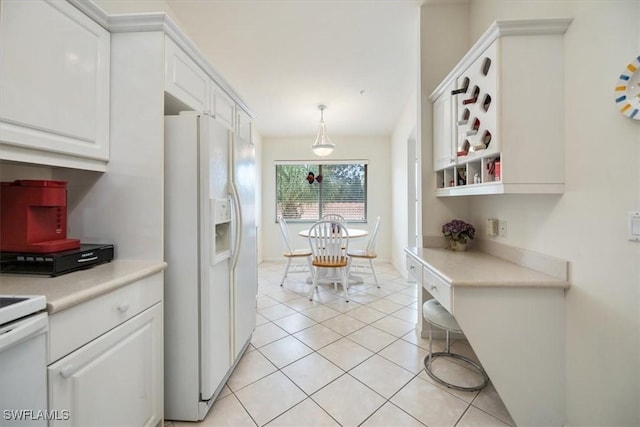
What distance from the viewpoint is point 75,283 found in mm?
1006

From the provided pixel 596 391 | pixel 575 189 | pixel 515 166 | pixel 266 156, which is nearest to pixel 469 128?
pixel 515 166

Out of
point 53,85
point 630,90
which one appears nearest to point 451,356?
point 630,90

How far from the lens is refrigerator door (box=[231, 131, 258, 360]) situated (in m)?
1.76

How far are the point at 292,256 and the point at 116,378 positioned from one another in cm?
282

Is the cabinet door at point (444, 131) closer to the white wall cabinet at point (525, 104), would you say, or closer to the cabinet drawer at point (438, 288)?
the white wall cabinet at point (525, 104)

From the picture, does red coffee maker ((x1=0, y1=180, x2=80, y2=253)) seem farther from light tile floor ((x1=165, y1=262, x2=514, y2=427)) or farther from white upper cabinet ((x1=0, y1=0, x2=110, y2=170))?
light tile floor ((x1=165, y1=262, x2=514, y2=427))

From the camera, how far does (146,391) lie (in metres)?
1.22

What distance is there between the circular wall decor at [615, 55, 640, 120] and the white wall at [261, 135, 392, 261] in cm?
434

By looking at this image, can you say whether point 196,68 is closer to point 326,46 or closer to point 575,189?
point 326,46

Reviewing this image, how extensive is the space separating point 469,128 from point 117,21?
2.08 meters

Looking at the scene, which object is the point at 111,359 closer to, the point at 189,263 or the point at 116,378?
the point at 116,378

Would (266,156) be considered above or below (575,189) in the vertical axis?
above

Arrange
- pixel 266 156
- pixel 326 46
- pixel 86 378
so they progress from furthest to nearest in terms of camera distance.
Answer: pixel 266 156, pixel 326 46, pixel 86 378

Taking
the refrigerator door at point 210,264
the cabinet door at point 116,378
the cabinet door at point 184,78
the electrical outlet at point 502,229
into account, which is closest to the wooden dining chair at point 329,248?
the electrical outlet at point 502,229
